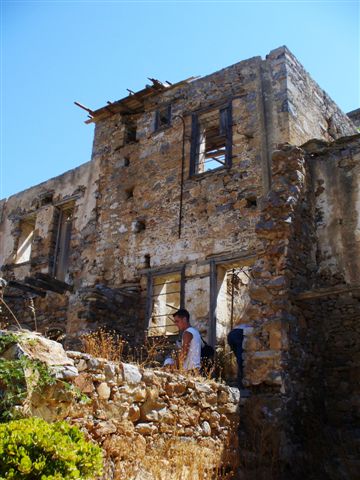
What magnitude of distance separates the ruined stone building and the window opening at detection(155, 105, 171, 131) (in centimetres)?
4

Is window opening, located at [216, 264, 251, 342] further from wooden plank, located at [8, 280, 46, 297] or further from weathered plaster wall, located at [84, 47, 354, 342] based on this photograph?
wooden plank, located at [8, 280, 46, 297]

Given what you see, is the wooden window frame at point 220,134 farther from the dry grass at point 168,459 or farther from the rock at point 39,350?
the rock at point 39,350

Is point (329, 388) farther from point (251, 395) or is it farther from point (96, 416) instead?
point (96, 416)

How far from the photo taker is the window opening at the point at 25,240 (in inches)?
602

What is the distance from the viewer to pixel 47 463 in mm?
2887

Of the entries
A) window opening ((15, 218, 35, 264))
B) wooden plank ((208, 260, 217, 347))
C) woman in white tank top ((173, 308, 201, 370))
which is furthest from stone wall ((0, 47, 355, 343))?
woman in white tank top ((173, 308, 201, 370))

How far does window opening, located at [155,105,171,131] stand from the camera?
42.8ft

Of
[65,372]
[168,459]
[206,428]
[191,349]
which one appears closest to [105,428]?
[65,372]

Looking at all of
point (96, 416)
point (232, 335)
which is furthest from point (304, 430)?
point (96, 416)

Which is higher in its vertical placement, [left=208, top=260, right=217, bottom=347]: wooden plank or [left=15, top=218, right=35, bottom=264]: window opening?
[left=15, top=218, right=35, bottom=264]: window opening

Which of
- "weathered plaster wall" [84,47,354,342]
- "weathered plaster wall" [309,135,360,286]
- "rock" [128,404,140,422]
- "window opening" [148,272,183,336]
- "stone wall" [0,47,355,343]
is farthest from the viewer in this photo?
"window opening" [148,272,183,336]

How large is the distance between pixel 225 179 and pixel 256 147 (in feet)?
3.20

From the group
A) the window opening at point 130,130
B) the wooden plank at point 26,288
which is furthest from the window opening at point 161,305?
the window opening at point 130,130

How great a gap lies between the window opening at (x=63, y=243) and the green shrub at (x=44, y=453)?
10.6 m
